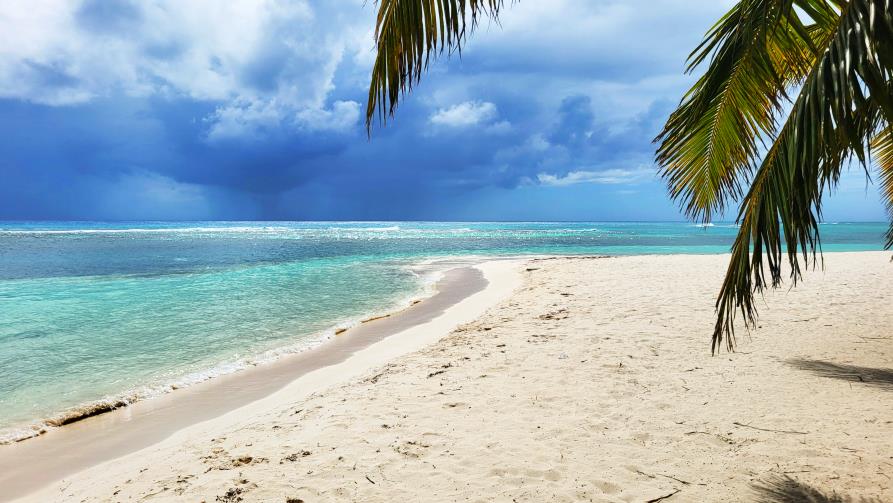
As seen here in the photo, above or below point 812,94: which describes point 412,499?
below

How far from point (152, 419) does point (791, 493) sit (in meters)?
5.63

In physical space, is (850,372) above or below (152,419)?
above

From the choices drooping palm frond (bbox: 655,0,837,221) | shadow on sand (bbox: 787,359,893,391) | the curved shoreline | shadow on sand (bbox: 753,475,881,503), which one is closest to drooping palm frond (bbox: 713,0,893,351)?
drooping palm frond (bbox: 655,0,837,221)

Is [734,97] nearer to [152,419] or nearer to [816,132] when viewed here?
[816,132]

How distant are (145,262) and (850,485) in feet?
92.3

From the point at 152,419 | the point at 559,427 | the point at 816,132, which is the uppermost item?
→ the point at 816,132

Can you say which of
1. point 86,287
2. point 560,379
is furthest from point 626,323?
point 86,287

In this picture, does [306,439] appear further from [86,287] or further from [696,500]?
[86,287]

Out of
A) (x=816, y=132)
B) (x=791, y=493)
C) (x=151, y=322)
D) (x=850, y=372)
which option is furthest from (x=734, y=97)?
(x=151, y=322)

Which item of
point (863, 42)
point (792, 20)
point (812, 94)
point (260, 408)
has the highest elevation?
point (792, 20)

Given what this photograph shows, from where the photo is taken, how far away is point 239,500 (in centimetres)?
292

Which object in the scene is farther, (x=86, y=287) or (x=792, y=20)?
(x=86, y=287)

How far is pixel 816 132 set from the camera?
6.07 feet

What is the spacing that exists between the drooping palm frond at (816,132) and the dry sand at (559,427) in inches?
62.2
